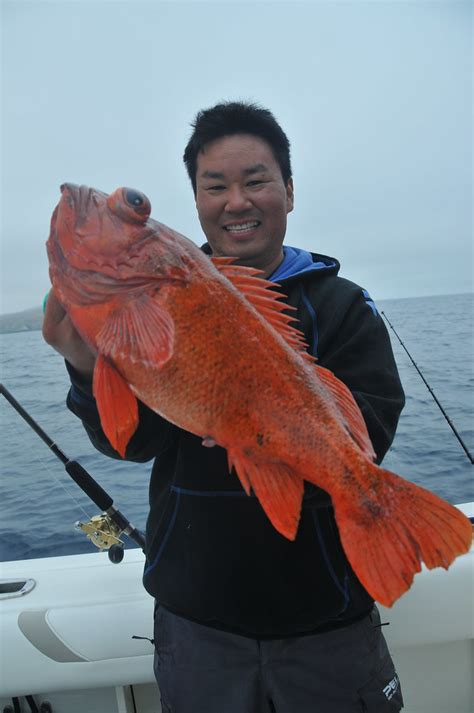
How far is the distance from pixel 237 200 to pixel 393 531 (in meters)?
1.42

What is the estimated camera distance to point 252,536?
1.96 m

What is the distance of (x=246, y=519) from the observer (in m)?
1.96

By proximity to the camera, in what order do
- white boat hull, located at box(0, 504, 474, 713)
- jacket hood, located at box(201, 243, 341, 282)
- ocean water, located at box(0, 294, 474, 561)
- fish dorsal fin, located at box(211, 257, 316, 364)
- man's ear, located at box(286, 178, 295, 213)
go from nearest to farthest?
fish dorsal fin, located at box(211, 257, 316, 364), jacket hood, located at box(201, 243, 341, 282), man's ear, located at box(286, 178, 295, 213), white boat hull, located at box(0, 504, 474, 713), ocean water, located at box(0, 294, 474, 561)

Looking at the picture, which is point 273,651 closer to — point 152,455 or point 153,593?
point 153,593

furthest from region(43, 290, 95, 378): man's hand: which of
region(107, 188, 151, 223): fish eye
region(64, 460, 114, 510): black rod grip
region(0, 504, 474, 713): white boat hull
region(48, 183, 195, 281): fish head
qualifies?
region(0, 504, 474, 713): white boat hull

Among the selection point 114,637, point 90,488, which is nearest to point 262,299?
point 90,488

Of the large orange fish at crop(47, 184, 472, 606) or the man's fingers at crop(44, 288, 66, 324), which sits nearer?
the large orange fish at crop(47, 184, 472, 606)

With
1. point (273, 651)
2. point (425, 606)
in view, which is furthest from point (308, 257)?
point (425, 606)

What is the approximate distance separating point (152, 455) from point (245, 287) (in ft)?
2.70

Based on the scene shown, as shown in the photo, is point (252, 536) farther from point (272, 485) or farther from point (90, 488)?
point (90, 488)

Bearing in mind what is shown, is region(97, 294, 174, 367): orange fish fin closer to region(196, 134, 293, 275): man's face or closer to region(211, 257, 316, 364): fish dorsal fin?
region(211, 257, 316, 364): fish dorsal fin

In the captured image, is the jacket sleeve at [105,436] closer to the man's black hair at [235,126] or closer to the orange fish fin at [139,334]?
the orange fish fin at [139,334]

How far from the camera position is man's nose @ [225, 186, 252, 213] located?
82.5 inches

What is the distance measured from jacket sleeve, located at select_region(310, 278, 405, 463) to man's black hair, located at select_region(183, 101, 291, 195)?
30.0 inches
